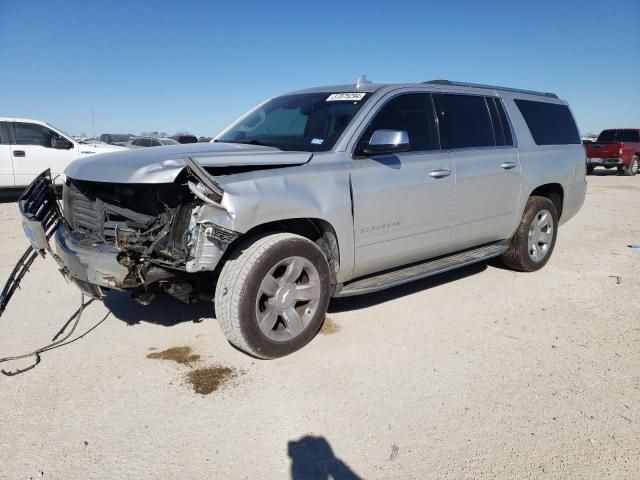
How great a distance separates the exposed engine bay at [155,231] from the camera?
2.99m

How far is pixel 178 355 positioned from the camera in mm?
3551

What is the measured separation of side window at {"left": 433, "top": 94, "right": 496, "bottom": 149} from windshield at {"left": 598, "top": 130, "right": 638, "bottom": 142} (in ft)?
61.4

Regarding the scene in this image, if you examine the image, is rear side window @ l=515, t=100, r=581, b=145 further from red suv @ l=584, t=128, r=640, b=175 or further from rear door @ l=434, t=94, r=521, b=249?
red suv @ l=584, t=128, r=640, b=175

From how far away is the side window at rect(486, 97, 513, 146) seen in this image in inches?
196

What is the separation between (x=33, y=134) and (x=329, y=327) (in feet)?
33.5

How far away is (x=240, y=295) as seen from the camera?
3.13m

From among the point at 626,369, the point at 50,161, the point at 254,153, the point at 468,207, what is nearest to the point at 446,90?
the point at 468,207

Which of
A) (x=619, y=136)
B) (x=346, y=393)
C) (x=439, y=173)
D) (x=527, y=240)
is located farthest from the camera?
(x=619, y=136)

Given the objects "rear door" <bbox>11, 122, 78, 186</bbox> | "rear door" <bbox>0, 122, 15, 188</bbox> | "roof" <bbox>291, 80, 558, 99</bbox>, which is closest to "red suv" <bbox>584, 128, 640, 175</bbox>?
"roof" <bbox>291, 80, 558, 99</bbox>

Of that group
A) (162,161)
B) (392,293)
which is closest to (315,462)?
(162,161)

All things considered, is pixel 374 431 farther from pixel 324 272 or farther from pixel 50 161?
pixel 50 161

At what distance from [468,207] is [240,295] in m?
2.42

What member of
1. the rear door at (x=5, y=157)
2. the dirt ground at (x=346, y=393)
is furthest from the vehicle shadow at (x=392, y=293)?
the rear door at (x=5, y=157)

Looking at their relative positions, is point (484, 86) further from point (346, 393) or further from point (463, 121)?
point (346, 393)
